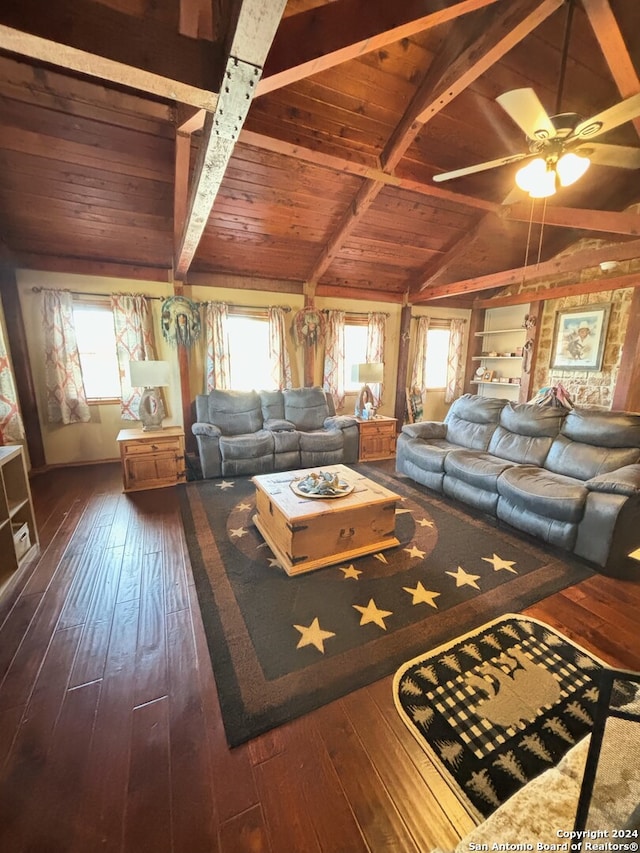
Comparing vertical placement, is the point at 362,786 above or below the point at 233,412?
below

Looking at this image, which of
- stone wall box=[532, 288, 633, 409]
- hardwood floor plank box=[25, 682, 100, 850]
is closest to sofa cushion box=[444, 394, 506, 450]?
stone wall box=[532, 288, 633, 409]

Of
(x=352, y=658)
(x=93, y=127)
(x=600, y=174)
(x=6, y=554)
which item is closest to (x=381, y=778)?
(x=352, y=658)

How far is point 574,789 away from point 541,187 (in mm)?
2958

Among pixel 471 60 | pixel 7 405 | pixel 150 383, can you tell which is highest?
pixel 471 60

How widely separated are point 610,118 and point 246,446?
3.62 m

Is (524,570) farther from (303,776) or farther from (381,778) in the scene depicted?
(303,776)

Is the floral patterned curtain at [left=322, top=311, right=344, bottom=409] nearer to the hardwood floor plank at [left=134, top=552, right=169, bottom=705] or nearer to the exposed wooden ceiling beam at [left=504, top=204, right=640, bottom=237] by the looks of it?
the exposed wooden ceiling beam at [left=504, top=204, right=640, bottom=237]

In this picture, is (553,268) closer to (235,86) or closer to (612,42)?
(612,42)

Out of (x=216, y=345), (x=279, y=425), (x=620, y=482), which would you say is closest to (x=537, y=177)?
(x=620, y=482)

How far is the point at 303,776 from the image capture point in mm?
1109

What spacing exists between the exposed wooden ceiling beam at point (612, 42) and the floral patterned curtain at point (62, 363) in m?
4.84

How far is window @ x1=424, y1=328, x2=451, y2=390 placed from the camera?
6180 mm

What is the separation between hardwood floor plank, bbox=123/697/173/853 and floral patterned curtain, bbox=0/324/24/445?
2.90 m

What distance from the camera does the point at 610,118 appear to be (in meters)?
1.78
